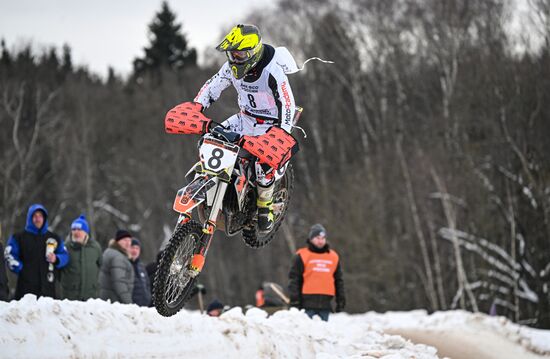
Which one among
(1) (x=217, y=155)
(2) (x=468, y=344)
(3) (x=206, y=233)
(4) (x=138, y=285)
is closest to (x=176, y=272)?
(3) (x=206, y=233)

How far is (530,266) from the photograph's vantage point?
24922mm

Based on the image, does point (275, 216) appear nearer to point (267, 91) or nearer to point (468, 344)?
point (267, 91)

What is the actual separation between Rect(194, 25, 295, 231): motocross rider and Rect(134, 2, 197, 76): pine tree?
44.3 m

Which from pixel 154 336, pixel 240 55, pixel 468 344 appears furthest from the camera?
pixel 468 344

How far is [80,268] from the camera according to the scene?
10.7 m

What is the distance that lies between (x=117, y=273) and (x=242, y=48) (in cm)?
387

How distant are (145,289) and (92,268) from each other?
2.96ft

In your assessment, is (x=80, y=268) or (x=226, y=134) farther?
(x=80, y=268)

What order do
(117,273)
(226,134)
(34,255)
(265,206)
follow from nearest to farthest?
(226,134) → (265,206) → (34,255) → (117,273)

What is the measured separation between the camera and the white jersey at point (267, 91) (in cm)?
860

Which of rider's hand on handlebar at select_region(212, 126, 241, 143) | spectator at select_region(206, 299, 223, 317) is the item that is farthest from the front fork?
spectator at select_region(206, 299, 223, 317)

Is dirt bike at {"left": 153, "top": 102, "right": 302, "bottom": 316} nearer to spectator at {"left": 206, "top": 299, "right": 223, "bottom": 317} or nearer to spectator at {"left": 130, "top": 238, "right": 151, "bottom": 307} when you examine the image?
spectator at {"left": 130, "top": 238, "right": 151, "bottom": 307}

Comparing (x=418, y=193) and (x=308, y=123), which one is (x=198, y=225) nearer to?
(x=418, y=193)

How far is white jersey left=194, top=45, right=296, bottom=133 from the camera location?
860cm
